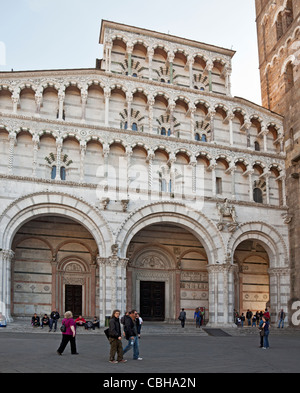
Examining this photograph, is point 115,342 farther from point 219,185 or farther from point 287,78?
point 287,78

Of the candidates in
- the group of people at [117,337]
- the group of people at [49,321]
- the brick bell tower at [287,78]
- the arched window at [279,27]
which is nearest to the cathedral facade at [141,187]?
the brick bell tower at [287,78]

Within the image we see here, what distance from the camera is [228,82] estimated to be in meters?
26.2

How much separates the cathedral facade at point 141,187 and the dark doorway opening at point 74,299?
0.16 ft

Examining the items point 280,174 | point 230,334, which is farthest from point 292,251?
point 230,334

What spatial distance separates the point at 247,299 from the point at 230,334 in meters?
6.07

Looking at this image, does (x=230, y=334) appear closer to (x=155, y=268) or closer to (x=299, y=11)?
(x=155, y=268)

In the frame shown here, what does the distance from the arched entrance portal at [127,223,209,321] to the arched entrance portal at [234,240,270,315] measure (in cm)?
191

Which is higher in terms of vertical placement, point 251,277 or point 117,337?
point 251,277

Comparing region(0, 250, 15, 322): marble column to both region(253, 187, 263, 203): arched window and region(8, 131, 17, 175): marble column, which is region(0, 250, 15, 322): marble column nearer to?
region(8, 131, 17, 175): marble column

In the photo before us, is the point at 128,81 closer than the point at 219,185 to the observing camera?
Yes

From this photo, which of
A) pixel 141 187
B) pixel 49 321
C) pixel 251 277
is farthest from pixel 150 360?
pixel 251 277

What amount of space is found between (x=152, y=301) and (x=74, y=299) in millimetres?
3969

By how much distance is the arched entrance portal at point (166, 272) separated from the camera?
977 inches

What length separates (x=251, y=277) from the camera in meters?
26.8
